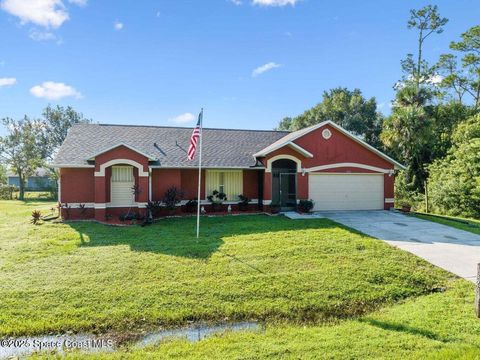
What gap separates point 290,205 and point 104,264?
12889 mm

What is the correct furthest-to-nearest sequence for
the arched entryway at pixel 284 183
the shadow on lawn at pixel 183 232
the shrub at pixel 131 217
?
the arched entryway at pixel 284 183 → the shrub at pixel 131 217 → the shadow on lawn at pixel 183 232

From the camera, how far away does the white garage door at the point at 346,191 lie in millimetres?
19500

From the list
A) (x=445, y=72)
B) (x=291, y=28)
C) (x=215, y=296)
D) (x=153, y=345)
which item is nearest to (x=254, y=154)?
(x=291, y=28)

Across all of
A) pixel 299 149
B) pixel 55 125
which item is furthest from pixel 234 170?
pixel 55 125

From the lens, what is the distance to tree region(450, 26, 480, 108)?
32.7m

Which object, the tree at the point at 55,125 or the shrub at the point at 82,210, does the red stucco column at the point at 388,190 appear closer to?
the shrub at the point at 82,210

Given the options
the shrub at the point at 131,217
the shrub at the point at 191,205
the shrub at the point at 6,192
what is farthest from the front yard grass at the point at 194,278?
the shrub at the point at 6,192

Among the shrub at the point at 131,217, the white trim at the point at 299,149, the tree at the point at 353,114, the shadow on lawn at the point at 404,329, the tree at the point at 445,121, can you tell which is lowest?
the shadow on lawn at the point at 404,329

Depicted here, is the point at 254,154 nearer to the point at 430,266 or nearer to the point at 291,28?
the point at 291,28

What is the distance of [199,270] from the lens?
9.30 meters

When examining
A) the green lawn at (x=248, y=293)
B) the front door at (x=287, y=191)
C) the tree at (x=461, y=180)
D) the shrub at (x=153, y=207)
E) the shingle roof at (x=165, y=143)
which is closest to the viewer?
the green lawn at (x=248, y=293)

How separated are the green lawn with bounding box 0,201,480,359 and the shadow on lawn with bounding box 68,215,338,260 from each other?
133 millimetres

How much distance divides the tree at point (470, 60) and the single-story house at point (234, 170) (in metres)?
21.7

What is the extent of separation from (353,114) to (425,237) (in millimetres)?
30491
